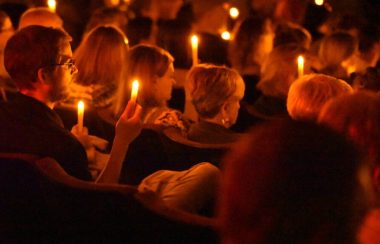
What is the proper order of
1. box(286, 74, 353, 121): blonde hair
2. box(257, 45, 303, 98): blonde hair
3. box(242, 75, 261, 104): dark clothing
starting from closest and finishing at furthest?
1. box(286, 74, 353, 121): blonde hair
2. box(257, 45, 303, 98): blonde hair
3. box(242, 75, 261, 104): dark clothing

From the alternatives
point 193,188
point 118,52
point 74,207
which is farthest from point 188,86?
point 74,207

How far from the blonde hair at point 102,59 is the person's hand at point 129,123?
1598mm

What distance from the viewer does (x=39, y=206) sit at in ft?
7.42

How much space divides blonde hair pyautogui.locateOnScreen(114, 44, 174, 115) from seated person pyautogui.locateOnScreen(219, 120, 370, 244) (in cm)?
293

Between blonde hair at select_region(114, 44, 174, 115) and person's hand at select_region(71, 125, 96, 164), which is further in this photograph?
blonde hair at select_region(114, 44, 174, 115)

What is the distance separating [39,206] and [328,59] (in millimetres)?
4134

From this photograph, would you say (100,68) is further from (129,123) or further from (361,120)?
(361,120)

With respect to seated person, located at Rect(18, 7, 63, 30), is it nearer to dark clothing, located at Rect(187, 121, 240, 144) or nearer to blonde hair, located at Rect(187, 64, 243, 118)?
blonde hair, located at Rect(187, 64, 243, 118)

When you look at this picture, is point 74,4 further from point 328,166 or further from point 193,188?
point 328,166

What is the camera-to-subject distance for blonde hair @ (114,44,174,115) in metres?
4.27

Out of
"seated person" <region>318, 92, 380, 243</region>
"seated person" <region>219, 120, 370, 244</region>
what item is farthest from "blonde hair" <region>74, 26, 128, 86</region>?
"seated person" <region>219, 120, 370, 244</region>

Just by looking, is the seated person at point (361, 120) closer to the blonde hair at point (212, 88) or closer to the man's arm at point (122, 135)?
the man's arm at point (122, 135)

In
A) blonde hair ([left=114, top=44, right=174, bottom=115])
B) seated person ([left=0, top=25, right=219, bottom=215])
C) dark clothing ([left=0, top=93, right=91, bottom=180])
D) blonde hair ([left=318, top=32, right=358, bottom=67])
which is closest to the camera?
seated person ([left=0, top=25, right=219, bottom=215])

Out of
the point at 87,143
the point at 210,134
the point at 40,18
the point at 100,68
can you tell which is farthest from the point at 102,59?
the point at 87,143
